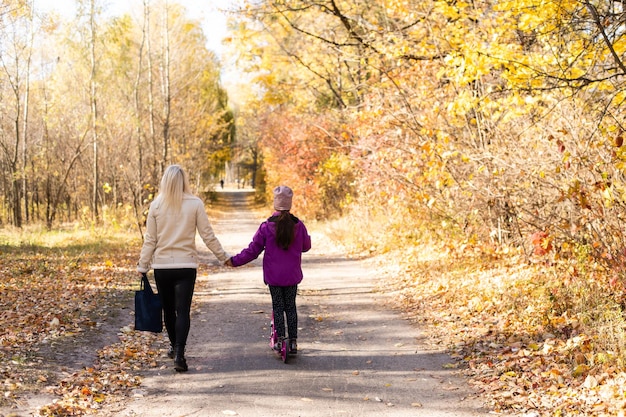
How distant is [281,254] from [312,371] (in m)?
1.26

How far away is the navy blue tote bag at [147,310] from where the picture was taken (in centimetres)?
644

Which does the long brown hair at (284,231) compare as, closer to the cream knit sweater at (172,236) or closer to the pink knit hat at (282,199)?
the pink knit hat at (282,199)

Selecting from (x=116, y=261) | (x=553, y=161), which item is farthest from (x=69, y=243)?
(x=553, y=161)

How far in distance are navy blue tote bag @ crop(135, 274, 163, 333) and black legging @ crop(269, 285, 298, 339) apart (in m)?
1.22

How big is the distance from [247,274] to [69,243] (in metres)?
6.95

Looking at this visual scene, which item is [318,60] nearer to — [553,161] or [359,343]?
[553,161]

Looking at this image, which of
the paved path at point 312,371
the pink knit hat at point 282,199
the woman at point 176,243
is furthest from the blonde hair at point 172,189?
the paved path at point 312,371

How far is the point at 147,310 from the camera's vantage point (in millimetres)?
6465

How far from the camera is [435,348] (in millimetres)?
7410

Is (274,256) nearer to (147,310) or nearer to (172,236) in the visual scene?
(172,236)

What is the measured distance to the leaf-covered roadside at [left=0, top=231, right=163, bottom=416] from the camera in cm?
557

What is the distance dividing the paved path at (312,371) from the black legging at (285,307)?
13.5 inches

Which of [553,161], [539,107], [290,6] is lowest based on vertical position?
[553,161]

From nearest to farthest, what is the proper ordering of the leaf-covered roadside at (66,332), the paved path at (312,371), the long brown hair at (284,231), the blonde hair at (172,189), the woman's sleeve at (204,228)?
the paved path at (312,371) < the leaf-covered roadside at (66,332) < the blonde hair at (172,189) < the woman's sleeve at (204,228) < the long brown hair at (284,231)
